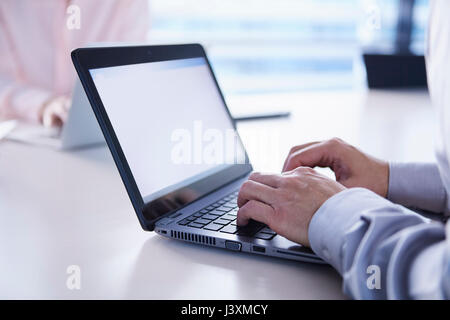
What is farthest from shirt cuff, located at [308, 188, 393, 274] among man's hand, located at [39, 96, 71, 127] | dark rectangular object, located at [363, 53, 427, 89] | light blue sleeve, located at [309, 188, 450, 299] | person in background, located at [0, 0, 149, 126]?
dark rectangular object, located at [363, 53, 427, 89]

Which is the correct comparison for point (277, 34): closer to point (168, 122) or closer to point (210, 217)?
point (168, 122)

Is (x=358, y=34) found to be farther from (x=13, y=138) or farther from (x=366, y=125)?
(x=13, y=138)

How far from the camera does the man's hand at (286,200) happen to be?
1.82 feet

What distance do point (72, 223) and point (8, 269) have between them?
14cm

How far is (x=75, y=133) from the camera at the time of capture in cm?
106

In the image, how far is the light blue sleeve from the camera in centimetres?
42

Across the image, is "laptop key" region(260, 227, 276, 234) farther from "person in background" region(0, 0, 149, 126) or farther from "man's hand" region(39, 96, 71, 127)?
"person in background" region(0, 0, 149, 126)

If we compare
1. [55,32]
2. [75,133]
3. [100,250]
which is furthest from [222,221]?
[55,32]

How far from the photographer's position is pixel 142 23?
1.60 m

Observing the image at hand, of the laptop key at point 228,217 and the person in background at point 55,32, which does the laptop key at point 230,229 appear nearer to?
the laptop key at point 228,217

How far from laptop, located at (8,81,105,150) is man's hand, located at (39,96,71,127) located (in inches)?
1.3

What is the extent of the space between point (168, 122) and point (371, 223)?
0.36 meters

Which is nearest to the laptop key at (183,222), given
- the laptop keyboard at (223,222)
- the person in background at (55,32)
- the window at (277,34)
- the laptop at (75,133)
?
the laptop keyboard at (223,222)
